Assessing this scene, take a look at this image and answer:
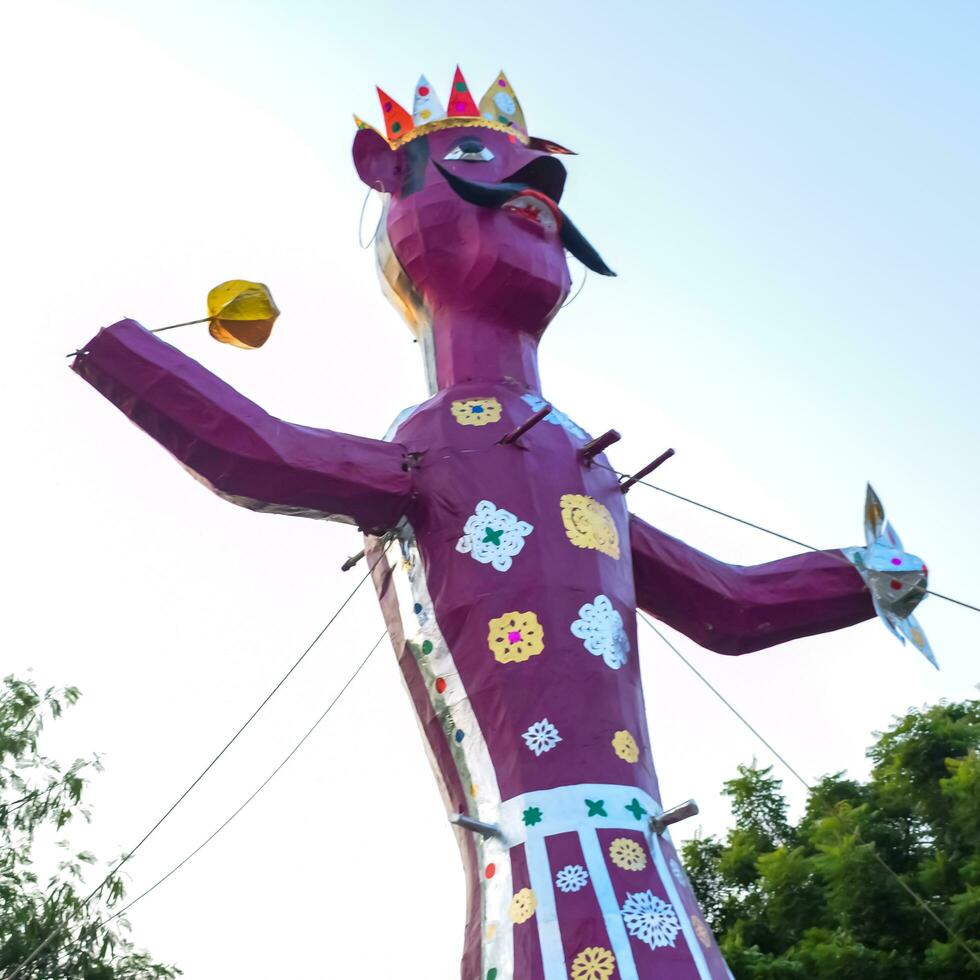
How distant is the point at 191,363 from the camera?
4.97 m

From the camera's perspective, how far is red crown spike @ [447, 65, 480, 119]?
6625 mm

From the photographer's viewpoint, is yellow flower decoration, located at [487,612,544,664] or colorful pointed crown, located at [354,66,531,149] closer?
yellow flower decoration, located at [487,612,544,664]

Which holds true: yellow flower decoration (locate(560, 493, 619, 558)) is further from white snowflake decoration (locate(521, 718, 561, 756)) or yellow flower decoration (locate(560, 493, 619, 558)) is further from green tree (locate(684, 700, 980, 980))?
green tree (locate(684, 700, 980, 980))

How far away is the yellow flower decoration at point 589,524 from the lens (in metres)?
5.33

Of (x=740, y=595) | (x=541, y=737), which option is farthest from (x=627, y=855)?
(x=740, y=595)

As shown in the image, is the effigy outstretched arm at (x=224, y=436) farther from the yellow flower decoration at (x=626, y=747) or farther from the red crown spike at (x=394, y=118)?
the red crown spike at (x=394, y=118)

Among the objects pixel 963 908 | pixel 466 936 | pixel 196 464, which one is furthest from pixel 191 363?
pixel 963 908

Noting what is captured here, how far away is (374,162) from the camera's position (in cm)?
641

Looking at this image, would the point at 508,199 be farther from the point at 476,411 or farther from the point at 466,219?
the point at 476,411

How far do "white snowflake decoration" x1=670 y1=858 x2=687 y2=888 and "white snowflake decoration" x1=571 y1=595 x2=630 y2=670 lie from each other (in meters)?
0.73

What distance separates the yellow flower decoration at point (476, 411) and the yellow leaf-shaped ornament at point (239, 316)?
2.95 feet

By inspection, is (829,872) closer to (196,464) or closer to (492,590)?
(492,590)

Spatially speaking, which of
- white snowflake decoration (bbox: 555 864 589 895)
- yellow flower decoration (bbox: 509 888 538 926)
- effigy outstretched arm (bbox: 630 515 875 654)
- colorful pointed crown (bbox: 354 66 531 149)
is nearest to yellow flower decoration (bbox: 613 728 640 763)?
white snowflake decoration (bbox: 555 864 589 895)

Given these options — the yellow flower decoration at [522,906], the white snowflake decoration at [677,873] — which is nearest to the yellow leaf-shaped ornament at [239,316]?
the yellow flower decoration at [522,906]
